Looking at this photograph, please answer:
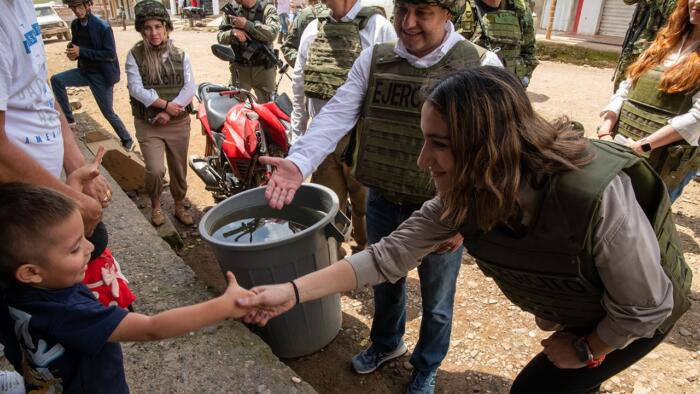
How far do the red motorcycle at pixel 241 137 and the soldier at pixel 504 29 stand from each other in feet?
6.12

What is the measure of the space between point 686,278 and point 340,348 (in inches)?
79.0

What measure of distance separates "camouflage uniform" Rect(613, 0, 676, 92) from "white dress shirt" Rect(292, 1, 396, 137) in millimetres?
1861

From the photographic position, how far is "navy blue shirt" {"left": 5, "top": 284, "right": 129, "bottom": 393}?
1.24 meters

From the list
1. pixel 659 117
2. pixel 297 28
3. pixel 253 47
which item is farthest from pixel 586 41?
pixel 659 117

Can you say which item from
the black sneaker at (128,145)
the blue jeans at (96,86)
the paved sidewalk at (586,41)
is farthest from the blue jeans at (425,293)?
the paved sidewalk at (586,41)

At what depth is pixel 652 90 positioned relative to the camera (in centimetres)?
281

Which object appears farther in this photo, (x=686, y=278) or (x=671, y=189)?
(x=671, y=189)

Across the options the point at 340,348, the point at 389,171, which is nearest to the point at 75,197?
the point at 389,171

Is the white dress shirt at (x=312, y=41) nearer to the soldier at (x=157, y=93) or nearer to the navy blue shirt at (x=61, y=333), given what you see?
the soldier at (x=157, y=93)

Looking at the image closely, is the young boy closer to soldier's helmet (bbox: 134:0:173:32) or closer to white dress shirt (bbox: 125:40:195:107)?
white dress shirt (bbox: 125:40:195:107)

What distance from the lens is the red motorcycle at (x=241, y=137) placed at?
390 centimetres

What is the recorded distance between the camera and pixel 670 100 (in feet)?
8.96

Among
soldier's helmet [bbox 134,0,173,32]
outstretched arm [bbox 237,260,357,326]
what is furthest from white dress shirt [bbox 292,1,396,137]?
outstretched arm [bbox 237,260,357,326]

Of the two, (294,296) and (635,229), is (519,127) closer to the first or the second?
(635,229)
